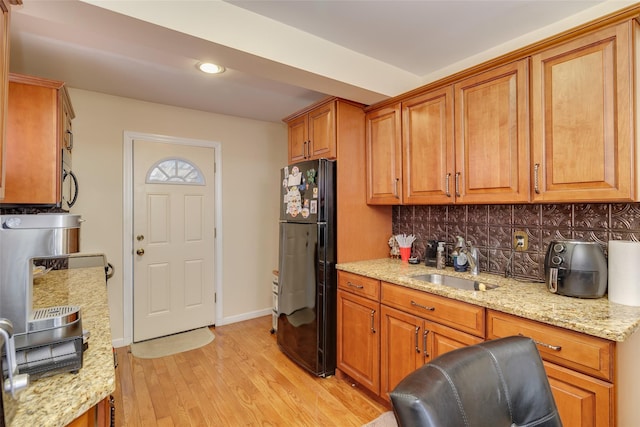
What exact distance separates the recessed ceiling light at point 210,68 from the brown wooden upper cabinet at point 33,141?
0.85 metres

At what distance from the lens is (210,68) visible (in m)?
2.31

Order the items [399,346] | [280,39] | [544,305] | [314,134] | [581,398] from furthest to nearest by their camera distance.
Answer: [314,134]
[399,346]
[280,39]
[544,305]
[581,398]

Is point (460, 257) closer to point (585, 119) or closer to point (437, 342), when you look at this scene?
point (437, 342)

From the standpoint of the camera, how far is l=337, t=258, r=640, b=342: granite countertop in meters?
1.23

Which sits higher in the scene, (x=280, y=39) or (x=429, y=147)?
(x=280, y=39)

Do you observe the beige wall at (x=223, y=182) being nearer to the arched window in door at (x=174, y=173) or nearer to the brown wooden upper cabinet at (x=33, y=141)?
the arched window in door at (x=174, y=173)

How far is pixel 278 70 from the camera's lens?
198cm

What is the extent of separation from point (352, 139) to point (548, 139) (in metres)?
1.38

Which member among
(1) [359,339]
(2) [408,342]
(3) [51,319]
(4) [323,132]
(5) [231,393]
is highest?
(4) [323,132]

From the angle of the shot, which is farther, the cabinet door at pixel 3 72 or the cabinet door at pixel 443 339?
the cabinet door at pixel 443 339

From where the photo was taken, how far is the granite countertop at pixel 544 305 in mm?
1234

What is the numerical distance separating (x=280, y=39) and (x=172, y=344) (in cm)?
287

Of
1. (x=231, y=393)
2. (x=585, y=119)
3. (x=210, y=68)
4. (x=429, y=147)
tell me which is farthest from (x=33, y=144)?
(x=585, y=119)

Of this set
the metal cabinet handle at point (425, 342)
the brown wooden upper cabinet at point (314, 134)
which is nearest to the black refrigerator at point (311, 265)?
the brown wooden upper cabinet at point (314, 134)
